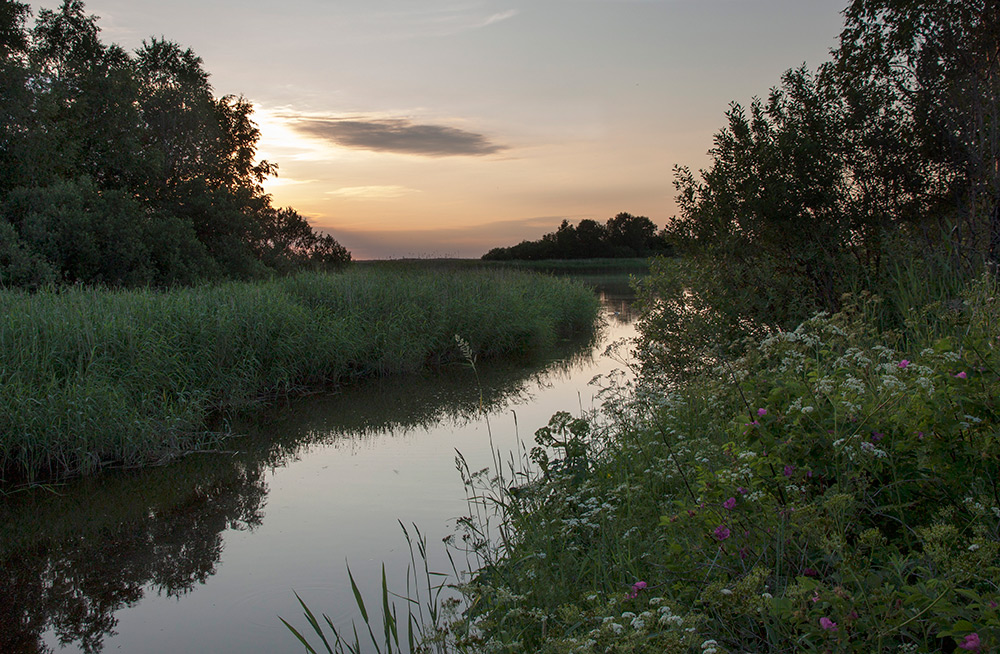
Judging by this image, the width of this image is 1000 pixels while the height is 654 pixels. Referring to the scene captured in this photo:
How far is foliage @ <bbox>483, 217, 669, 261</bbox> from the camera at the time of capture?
6300 centimetres

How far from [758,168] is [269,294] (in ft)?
26.0

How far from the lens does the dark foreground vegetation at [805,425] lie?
2064 mm

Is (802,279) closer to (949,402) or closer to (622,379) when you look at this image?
(622,379)

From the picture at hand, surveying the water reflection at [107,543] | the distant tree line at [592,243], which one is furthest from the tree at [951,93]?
the distant tree line at [592,243]

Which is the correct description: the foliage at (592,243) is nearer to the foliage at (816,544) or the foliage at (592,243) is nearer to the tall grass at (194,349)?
the tall grass at (194,349)

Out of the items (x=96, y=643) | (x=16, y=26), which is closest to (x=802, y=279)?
(x=96, y=643)

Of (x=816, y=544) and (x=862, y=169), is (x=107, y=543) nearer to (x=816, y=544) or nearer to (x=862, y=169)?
(x=816, y=544)

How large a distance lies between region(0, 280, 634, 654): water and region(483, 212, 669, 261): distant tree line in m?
53.2

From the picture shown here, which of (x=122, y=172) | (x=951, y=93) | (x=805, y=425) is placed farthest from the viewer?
(x=122, y=172)

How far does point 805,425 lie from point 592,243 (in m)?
62.1

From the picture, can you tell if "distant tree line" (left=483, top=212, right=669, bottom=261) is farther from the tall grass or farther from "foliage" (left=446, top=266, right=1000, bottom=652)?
"foliage" (left=446, top=266, right=1000, bottom=652)

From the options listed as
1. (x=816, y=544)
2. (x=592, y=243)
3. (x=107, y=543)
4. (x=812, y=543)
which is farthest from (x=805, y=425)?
(x=592, y=243)

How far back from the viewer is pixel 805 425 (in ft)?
9.14

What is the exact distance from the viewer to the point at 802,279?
763 cm
